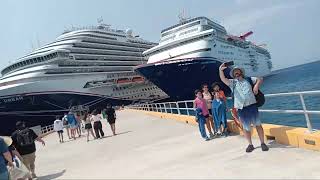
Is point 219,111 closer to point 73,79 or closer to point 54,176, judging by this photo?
point 54,176

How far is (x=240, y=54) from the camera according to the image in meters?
68.6

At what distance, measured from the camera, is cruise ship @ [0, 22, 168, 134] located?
5088 centimetres

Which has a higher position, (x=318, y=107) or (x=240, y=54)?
(x=240, y=54)

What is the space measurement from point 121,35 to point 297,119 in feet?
196

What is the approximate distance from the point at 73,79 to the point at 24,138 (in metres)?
48.1

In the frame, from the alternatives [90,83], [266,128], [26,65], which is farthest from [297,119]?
[26,65]

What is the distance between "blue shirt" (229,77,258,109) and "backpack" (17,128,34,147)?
5.06m

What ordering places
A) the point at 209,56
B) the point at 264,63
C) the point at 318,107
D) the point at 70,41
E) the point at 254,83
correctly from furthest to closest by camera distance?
the point at 264,63 → the point at 70,41 → the point at 209,56 → the point at 318,107 → the point at 254,83

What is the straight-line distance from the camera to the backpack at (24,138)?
31.8ft

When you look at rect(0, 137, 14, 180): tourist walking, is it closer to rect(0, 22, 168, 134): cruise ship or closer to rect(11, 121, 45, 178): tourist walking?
rect(11, 121, 45, 178): tourist walking

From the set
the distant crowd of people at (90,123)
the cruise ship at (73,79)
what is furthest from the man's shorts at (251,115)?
the cruise ship at (73,79)

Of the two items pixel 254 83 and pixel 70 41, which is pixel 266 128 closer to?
pixel 254 83

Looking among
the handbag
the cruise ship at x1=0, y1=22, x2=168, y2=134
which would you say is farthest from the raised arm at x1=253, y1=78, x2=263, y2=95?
the cruise ship at x1=0, y1=22, x2=168, y2=134

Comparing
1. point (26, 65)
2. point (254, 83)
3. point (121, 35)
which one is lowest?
point (254, 83)
